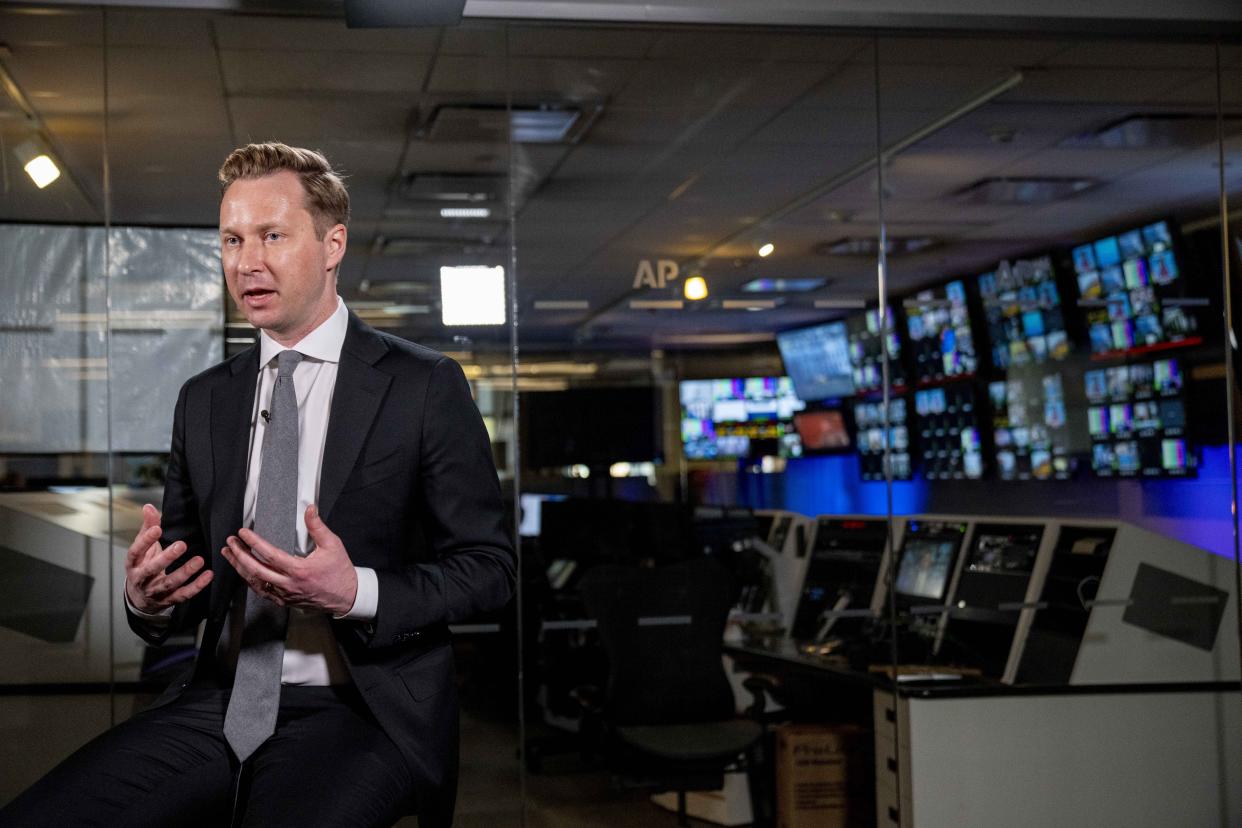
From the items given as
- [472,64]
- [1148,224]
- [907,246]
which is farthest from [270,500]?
[1148,224]

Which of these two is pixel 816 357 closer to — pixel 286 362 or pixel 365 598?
pixel 286 362

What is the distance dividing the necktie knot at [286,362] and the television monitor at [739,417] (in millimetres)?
2348

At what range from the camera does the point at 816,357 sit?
4438 millimetres

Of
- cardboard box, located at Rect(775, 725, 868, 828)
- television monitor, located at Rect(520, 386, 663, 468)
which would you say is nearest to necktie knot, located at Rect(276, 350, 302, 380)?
television monitor, located at Rect(520, 386, 663, 468)

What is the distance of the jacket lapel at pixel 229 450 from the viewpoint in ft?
6.58

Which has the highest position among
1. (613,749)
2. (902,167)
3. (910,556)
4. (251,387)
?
(902,167)

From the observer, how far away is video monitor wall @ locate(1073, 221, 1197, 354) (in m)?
4.66

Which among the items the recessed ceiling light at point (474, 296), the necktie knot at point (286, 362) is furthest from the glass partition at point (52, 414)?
the necktie knot at point (286, 362)

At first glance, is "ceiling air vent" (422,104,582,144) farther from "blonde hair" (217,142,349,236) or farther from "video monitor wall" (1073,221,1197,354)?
"blonde hair" (217,142,349,236)

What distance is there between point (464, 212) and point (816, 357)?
1301 millimetres

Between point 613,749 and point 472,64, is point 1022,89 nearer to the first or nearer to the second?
point 472,64

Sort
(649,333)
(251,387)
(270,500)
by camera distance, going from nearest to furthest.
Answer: (270,500) → (251,387) → (649,333)

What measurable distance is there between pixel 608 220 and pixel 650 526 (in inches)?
41.5

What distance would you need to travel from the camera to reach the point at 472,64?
407 cm
